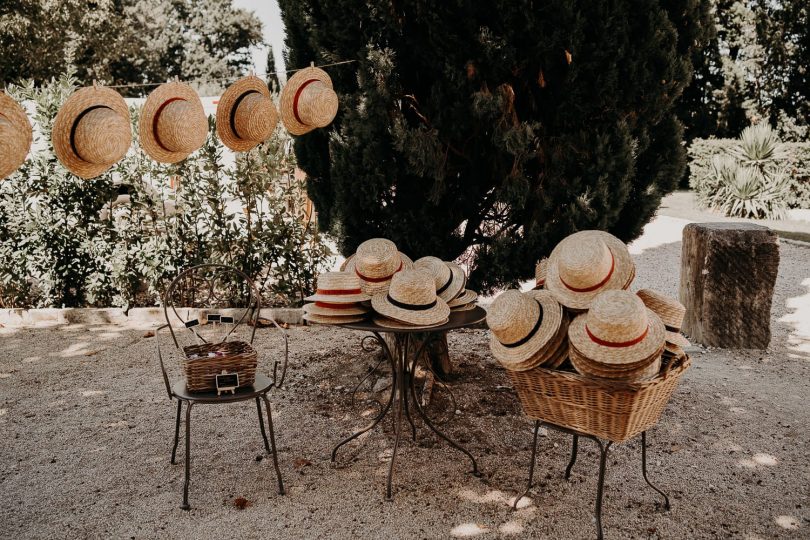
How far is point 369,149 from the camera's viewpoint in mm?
4129

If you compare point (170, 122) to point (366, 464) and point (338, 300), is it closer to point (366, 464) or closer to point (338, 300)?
point (338, 300)

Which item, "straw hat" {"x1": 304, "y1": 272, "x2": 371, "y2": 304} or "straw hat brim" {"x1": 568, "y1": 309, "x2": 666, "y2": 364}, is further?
"straw hat" {"x1": 304, "y1": 272, "x2": 371, "y2": 304}

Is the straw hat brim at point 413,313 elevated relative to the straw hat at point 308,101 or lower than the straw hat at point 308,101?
lower

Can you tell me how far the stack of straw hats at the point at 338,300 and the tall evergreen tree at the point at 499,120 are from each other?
3.35 feet

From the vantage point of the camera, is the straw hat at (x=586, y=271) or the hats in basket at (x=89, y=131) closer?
the straw hat at (x=586, y=271)

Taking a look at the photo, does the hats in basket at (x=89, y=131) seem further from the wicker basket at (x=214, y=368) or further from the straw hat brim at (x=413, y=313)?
the straw hat brim at (x=413, y=313)

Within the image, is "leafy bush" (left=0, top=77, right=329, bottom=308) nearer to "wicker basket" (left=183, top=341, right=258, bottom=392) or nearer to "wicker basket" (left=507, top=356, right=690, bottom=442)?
"wicker basket" (left=183, top=341, right=258, bottom=392)

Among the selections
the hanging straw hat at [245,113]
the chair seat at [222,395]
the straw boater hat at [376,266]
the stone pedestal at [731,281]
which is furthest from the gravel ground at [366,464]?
the hanging straw hat at [245,113]

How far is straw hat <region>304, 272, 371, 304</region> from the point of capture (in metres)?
3.38

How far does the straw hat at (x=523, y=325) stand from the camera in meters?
3.00

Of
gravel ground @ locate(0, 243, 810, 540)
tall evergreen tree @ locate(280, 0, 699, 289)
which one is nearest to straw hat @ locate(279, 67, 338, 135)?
tall evergreen tree @ locate(280, 0, 699, 289)

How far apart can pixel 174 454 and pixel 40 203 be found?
4.04 metres

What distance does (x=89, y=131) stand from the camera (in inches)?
131

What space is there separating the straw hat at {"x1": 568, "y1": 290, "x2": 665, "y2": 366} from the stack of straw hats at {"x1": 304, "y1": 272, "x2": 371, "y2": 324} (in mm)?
1204
